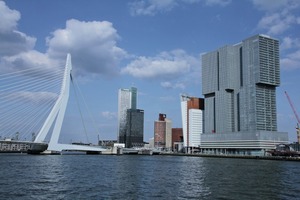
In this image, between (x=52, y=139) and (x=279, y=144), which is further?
(x=279, y=144)

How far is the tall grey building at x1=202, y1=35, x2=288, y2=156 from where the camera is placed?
167 meters

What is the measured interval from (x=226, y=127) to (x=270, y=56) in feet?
133

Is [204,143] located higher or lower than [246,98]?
lower

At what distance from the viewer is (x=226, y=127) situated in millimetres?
182750

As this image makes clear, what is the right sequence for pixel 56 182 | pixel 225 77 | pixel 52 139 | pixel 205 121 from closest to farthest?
pixel 56 182, pixel 52 139, pixel 225 77, pixel 205 121

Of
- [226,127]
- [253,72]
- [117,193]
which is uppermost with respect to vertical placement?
[253,72]

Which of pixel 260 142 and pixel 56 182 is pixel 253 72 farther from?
pixel 56 182

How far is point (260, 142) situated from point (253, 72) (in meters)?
32.7

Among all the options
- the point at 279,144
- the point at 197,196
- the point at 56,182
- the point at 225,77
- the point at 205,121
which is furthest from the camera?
the point at 205,121

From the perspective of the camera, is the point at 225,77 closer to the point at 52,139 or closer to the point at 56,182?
the point at 52,139

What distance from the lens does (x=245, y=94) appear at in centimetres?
17162

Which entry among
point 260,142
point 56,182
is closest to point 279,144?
point 260,142

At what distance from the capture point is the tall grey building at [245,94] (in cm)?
16712

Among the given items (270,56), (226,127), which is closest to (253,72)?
(270,56)
